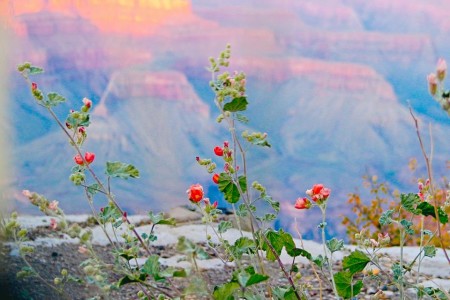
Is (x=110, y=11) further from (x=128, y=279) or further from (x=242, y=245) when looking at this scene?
(x=128, y=279)

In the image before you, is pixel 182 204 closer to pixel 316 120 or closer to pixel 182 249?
pixel 316 120

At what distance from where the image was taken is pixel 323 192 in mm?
1521

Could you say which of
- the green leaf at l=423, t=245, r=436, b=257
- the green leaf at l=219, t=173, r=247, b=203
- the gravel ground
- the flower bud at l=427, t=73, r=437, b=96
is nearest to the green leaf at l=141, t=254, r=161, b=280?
the green leaf at l=219, t=173, r=247, b=203

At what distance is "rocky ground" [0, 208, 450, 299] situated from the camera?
2799mm

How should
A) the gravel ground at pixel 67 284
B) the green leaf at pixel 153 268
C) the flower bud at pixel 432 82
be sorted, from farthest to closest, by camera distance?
the gravel ground at pixel 67 284 → the green leaf at pixel 153 268 → the flower bud at pixel 432 82

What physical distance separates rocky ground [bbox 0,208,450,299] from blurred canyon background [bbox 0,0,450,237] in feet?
0.48

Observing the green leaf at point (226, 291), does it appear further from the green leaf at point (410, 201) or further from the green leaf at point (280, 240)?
the green leaf at point (410, 201)

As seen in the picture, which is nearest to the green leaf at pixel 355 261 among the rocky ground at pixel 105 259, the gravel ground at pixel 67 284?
the rocky ground at pixel 105 259

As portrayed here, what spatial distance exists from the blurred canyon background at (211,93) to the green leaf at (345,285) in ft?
4.65

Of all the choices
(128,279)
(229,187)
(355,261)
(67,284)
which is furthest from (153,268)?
(67,284)

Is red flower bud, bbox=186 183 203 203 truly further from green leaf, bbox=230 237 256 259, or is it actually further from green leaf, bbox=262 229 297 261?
green leaf, bbox=262 229 297 261

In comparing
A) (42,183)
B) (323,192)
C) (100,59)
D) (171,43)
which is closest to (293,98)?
Answer: (171,43)

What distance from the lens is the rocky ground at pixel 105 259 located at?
9.18ft

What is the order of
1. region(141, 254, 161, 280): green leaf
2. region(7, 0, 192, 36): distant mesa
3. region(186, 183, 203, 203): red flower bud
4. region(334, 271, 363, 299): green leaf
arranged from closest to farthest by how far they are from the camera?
region(141, 254, 161, 280): green leaf < region(186, 183, 203, 203): red flower bud < region(334, 271, 363, 299): green leaf < region(7, 0, 192, 36): distant mesa
